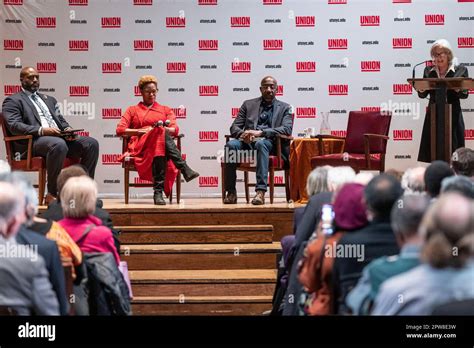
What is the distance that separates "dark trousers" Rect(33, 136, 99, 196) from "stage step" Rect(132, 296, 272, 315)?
1464mm

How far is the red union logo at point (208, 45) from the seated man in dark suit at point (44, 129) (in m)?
2.18

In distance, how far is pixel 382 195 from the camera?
3791mm

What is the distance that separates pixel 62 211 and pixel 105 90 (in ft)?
16.8

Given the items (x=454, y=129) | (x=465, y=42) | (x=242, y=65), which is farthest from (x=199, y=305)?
(x=465, y=42)

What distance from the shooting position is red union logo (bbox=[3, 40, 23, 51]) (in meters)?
9.31

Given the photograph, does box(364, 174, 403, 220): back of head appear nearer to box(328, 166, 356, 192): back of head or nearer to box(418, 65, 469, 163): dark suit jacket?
box(328, 166, 356, 192): back of head

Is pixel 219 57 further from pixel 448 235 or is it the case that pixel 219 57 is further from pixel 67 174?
pixel 448 235

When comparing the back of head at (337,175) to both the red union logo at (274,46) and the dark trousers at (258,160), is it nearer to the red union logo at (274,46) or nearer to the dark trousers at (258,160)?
the dark trousers at (258,160)

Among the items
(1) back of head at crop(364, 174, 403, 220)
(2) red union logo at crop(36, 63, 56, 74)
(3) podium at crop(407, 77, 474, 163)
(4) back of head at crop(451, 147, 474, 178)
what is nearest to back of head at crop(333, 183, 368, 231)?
(1) back of head at crop(364, 174, 403, 220)

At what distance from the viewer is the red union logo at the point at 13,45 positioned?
30.6 feet

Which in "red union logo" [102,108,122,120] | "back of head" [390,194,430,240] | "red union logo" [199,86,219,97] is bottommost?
"back of head" [390,194,430,240]

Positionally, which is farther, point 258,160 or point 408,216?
point 258,160

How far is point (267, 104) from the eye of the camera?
8.09m

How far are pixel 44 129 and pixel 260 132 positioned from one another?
1780 millimetres
